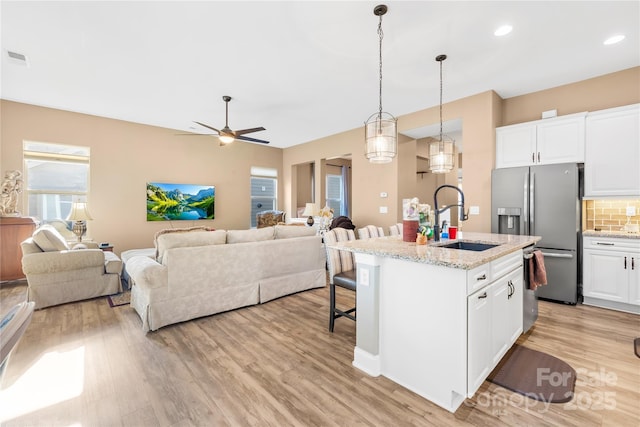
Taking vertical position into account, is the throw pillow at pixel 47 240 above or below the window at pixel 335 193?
below

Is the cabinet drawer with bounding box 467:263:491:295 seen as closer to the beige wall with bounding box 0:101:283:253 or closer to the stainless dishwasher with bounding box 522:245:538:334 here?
the stainless dishwasher with bounding box 522:245:538:334

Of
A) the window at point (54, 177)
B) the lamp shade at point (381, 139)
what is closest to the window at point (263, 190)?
the window at point (54, 177)

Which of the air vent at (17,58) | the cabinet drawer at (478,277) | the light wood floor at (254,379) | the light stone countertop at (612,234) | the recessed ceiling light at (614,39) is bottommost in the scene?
the light wood floor at (254,379)

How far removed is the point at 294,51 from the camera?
309cm

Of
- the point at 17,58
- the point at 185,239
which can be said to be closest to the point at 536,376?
the point at 185,239

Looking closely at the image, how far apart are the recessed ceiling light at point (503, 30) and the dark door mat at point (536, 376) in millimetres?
2960

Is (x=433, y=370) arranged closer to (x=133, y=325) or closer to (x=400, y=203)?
(x=133, y=325)

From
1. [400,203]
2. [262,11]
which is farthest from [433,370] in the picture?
[400,203]

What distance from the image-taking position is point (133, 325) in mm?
2930

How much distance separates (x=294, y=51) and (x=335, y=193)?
5.99 metres

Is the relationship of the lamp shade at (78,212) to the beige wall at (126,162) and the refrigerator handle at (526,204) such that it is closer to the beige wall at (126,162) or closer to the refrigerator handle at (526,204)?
the beige wall at (126,162)

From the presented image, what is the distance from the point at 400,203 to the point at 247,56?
3604 millimetres

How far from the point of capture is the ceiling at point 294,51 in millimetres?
2469

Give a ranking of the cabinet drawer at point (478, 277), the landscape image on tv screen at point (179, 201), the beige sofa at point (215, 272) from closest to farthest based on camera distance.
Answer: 1. the cabinet drawer at point (478, 277)
2. the beige sofa at point (215, 272)
3. the landscape image on tv screen at point (179, 201)
